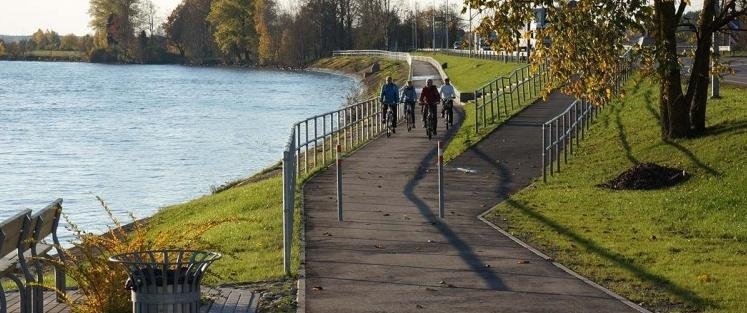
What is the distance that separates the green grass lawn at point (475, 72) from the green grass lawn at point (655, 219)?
2948cm

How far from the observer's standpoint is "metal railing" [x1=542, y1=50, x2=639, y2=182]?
72.9 feet

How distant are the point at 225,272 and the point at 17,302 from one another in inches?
89.5

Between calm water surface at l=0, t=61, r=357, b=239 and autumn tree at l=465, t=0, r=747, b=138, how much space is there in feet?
29.6

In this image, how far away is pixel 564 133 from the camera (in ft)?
78.8

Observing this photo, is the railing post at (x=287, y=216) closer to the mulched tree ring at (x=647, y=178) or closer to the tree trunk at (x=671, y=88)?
the mulched tree ring at (x=647, y=178)

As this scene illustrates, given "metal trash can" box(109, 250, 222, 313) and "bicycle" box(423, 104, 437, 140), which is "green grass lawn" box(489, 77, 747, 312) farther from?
"bicycle" box(423, 104, 437, 140)

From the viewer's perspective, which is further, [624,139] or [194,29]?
[194,29]

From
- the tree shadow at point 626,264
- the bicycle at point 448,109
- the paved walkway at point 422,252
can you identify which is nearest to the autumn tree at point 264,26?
the bicycle at point 448,109

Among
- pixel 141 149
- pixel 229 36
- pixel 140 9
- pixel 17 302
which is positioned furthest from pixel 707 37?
pixel 140 9

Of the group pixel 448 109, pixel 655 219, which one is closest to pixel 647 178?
pixel 655 219

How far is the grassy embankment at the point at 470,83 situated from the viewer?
94.6 ft

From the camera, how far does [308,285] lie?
12.4 metres

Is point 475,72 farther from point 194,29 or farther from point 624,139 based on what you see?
point 194,29

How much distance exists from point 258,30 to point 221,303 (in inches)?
6101
